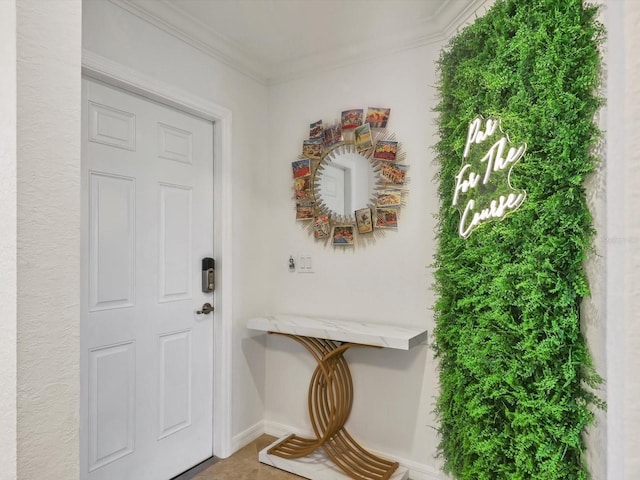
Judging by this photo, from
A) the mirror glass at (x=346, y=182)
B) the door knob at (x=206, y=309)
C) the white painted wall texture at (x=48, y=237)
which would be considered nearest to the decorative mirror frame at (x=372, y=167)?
the mirror glass at (x=346, y=182)

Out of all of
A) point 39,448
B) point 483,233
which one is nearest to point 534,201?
point 483,233

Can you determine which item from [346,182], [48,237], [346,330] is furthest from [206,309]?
[48,237]

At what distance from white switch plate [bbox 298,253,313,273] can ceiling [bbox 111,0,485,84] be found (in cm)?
128

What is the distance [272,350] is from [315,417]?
536 millimetres

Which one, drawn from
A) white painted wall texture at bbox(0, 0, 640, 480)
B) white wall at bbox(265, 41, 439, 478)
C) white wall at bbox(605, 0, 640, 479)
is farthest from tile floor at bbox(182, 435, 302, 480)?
white wall at bbox(605, 0, 640, 479)

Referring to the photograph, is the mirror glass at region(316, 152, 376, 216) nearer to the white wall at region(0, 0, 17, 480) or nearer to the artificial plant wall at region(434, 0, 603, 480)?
the artificial plant wall at region(434, 0, 603, 480)

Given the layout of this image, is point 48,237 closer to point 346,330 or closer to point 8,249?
point 8,249

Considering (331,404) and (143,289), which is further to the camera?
(331,404)

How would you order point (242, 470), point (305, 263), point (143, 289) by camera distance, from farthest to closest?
point (305, 263) → point (242, 470) → point (143, 289)

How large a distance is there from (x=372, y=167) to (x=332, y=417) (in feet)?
4.99

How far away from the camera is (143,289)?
201 cm

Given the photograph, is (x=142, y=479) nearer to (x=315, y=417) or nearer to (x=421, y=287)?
(x=315, y=417)

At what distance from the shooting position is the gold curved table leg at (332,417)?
7.21 ft

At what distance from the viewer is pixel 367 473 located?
2.11 m
